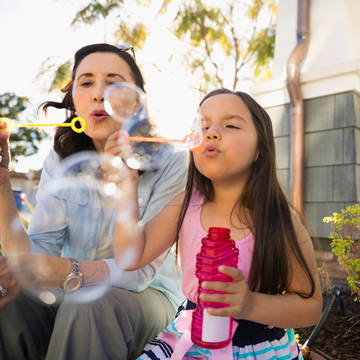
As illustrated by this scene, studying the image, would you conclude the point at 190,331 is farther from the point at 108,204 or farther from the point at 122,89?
the point at 122,89

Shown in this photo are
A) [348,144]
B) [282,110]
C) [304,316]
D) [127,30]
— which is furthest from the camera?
[127,30]

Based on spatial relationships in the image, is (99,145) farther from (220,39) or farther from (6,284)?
(220,39)

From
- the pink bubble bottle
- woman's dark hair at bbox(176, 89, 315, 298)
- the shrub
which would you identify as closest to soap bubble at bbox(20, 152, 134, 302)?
woman's dark hair at bbox(176, 89, 315, 298)

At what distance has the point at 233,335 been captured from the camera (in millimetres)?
1219

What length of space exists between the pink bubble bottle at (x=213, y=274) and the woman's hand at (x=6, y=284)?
2.27 ft

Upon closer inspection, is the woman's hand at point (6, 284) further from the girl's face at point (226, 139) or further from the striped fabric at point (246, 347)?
the girl's face at point (226, 139)

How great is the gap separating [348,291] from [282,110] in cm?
171

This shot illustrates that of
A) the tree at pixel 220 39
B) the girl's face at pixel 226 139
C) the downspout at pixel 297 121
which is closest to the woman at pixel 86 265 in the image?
the girl's face at pixel 226 139

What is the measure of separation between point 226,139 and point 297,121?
2379 millimetres

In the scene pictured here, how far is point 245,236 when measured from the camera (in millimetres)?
1305

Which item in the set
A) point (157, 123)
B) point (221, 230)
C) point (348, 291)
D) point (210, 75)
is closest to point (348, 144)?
point (348, 291)

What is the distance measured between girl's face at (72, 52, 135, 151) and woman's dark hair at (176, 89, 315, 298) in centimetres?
40

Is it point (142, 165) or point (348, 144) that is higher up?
point (348, 144)

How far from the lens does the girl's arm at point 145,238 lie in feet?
4.23
